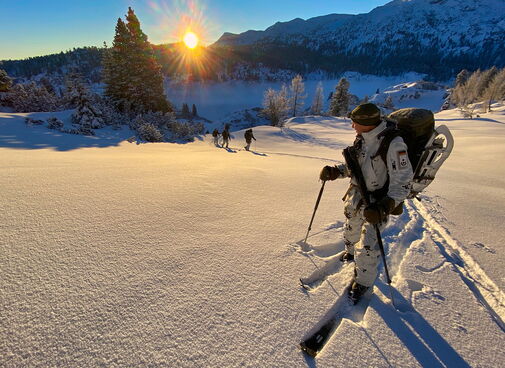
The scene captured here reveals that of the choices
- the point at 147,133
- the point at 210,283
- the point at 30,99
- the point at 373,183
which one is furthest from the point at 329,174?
the point at 30,99

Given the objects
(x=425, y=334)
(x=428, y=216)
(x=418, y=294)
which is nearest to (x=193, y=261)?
(x=425, y=334)

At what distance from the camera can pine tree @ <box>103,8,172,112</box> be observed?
2397cm

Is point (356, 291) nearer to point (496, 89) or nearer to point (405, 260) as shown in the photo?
point (405, 260)

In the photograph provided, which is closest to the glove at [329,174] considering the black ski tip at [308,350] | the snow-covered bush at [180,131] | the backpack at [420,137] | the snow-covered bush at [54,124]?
the backpack at [420,137]

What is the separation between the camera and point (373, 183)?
2389mm

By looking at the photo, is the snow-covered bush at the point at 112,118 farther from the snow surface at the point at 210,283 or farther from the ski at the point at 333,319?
the ski at the point at 333,319

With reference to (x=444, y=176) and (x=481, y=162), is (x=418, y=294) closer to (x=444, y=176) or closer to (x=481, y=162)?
(x=444, y=176)

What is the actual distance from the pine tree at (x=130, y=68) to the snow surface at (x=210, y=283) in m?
24.4

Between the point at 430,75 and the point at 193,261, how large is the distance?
18944 centimetres

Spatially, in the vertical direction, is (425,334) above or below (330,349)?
below

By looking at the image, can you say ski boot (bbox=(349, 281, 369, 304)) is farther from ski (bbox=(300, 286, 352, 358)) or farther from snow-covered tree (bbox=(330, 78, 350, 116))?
snow-covered tree (bbox=(330, 78, 350, 116))

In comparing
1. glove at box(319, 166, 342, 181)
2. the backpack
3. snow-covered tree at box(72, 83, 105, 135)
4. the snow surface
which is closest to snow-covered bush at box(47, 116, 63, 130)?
snow-covered tree at box(72, 83, 105, 135)

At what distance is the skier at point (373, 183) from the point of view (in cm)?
208

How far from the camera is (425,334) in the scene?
1828mm
